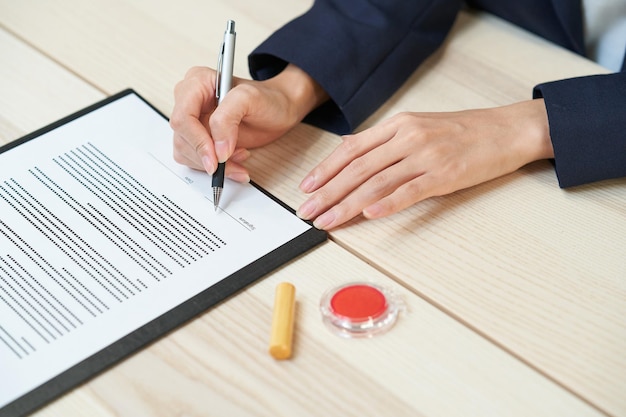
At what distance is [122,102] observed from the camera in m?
1.09

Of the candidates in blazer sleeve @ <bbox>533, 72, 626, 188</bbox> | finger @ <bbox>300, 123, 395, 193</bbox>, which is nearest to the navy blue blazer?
blazer sleeve @ <bbox>533, 72, 626, 188</bbox>

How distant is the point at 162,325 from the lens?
31.3 inches

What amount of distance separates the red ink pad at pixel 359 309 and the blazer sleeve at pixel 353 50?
315 millimetres

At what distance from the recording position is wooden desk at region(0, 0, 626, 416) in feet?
2.43

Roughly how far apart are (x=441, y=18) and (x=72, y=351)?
0.76 m

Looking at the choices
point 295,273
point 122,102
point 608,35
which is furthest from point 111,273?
point 608,35

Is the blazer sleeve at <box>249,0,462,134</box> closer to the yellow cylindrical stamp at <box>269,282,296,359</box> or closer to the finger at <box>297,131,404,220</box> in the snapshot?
the finger at <box>297,131,404,220</box>

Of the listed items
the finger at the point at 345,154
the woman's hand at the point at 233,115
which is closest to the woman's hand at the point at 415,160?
the finger at the point at 345,154

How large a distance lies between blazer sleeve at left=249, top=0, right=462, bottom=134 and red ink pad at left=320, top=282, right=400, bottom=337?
0.32 meters

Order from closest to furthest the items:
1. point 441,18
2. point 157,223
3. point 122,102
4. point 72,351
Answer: point 72,351 → point 157,223 → point 122,102 → point 441,18

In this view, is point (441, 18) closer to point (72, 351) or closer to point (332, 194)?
point (332, 194)

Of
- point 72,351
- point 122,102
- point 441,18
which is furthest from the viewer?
point 441,18

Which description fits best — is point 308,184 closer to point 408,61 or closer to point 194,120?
point 194,120

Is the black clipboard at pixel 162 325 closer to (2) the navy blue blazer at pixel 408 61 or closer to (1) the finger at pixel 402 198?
(1) the finger at pixel 402 198
